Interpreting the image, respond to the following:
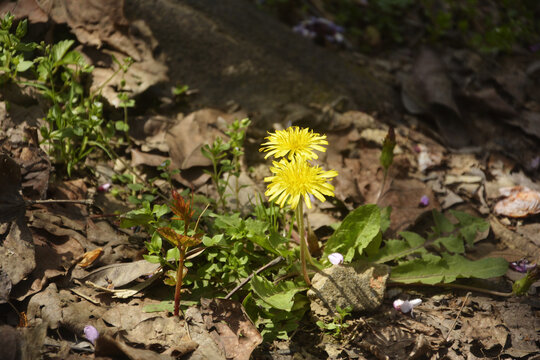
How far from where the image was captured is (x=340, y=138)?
355cm

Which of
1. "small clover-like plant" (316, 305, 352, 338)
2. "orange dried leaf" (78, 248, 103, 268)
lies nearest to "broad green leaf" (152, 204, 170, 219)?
"orange dried leaf" (78, 248, 103, 268)

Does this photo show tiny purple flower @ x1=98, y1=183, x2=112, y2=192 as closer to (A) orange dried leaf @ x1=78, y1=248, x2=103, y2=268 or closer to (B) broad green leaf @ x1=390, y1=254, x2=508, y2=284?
(A) orange dried leaf @ x1=78, y1=248, x2=103, y2=268

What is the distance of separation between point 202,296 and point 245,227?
426mm

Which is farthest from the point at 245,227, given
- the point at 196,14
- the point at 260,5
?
the point at 260,5

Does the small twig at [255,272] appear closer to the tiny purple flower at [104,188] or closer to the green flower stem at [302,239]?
the green flower stem at [302,239]

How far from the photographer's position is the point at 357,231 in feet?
8.56

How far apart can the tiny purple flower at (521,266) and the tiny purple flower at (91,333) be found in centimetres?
246

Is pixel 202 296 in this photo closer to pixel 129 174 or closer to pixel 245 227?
pixel 245 227

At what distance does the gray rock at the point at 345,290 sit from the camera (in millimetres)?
2389

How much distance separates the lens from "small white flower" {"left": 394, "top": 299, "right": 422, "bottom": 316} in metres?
2.48

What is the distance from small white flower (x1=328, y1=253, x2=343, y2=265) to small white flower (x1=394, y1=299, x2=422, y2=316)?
397 mm

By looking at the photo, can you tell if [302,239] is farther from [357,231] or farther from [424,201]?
[424,201]

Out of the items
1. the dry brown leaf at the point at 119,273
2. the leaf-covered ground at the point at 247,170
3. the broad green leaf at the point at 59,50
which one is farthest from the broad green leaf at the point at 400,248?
the broad green leaf at the point at 59,50

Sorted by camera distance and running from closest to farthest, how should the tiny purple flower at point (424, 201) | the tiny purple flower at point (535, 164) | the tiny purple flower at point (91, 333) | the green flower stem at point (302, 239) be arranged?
the tiny purple flower at point (91, 333), the green flower stem at point (302, 239), the tiny purple flower at point (424, 201), the tiny purple flower at point (535, 164)
